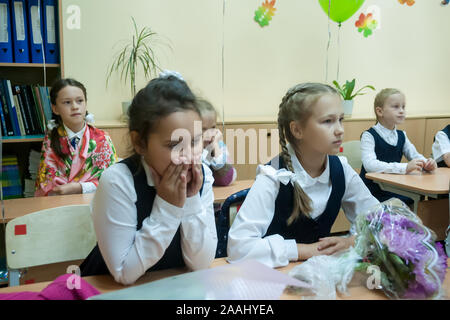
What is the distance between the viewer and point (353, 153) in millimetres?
3041

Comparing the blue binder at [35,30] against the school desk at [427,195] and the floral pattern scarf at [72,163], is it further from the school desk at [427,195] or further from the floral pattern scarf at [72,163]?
the school desk at [427,195]

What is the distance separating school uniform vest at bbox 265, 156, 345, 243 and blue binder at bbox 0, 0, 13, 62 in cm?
200

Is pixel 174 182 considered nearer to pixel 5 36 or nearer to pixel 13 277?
pixel 13 277

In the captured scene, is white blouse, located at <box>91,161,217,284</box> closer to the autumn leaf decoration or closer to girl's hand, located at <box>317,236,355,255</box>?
girl's hand, located at <box>317,236,355,255</box>

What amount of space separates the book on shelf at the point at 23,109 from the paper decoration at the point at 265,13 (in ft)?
6.36

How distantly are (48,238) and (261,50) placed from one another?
2.80 m

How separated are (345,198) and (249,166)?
5.85 ft

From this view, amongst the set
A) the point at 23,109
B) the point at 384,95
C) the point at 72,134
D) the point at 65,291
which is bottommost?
the point at 65,291

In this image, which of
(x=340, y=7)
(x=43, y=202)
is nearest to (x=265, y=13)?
(x=340, y=7)

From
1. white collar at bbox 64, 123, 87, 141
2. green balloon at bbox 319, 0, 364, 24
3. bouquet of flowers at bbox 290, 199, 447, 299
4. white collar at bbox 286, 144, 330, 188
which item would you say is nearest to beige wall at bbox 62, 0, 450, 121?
green balloon at bbox 319, 0, 364, 24

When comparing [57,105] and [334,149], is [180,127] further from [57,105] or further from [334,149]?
[57,105]

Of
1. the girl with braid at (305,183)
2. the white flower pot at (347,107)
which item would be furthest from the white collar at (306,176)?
the white flower pot at (347,107)

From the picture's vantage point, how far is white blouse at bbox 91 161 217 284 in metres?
0.89
